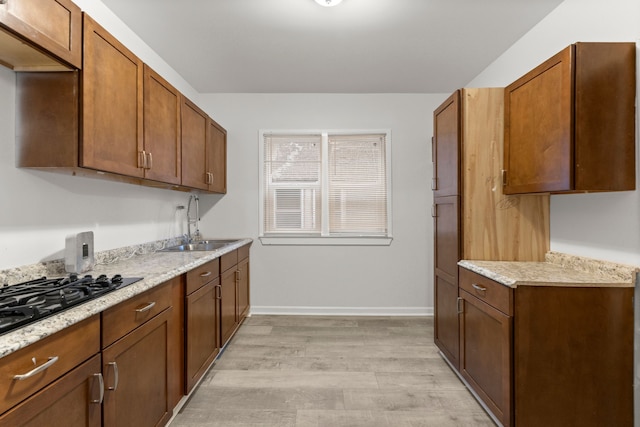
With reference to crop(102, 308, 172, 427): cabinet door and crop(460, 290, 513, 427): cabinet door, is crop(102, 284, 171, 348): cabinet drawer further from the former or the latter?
crop(460, 290, 513, 427): cabinet door

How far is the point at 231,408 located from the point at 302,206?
88.7 inches

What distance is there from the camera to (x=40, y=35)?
1.33 metres

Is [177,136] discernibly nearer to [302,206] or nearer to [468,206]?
[302,206]

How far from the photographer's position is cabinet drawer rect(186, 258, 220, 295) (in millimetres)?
2092

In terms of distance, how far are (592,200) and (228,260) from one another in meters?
2.69

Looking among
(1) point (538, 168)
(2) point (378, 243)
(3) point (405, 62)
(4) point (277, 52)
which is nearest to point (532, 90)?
(1) point (538, 168)

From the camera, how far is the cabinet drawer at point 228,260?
2752 mm

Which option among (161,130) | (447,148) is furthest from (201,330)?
(447,148)

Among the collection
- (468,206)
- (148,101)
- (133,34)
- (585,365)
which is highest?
(133,34)

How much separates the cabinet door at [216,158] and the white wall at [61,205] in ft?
1.80

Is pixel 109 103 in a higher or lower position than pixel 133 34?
lower

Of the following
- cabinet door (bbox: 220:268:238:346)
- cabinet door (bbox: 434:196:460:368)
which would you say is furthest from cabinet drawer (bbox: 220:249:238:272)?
cabinet door (bbox: 434:196:460:368)

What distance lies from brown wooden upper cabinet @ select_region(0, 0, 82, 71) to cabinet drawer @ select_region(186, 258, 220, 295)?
1.28 metres

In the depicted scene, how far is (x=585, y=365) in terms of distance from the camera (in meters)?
1.67
